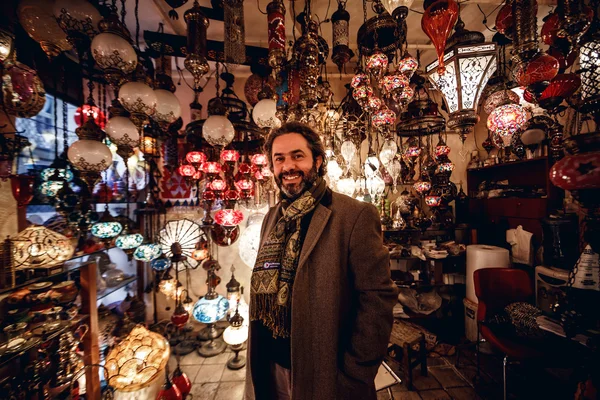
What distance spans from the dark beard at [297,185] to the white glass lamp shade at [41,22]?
1.80 meters

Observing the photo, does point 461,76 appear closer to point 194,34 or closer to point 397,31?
point 397,31

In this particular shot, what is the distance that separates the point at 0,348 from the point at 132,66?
2005 millimetres

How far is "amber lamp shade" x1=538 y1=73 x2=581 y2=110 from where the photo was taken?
155 cm

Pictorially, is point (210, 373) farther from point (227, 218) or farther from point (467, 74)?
point (467, 74)

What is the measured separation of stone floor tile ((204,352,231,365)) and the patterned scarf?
2756mm

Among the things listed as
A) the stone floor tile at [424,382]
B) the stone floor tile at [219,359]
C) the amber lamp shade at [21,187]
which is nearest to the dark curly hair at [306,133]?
the amber lamp shade at [21,187]

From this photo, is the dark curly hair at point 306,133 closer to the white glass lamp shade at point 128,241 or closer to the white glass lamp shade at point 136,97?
the white glass lamp shade at point 136,97

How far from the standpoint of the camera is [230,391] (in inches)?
105

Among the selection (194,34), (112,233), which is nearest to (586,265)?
(194,34)

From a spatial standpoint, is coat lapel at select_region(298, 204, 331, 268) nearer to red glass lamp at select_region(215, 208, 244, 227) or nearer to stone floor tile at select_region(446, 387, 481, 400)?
red glass lamp at select_region(215, 208, 244, 227)

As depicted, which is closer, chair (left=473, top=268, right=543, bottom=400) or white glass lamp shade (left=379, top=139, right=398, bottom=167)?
white glass lamp shade (left=379, top=139, right=398, bottom=167)

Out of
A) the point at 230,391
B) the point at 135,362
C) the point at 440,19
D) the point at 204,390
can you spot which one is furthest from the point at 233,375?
the point at 440,19

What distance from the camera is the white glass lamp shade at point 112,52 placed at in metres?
1.34

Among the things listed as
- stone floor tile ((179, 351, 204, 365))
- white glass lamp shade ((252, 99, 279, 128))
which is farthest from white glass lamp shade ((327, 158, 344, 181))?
stone floor tile ((179, 351, 204, 365))
